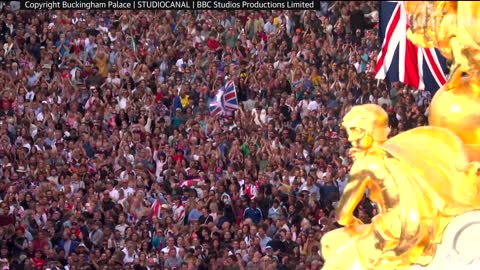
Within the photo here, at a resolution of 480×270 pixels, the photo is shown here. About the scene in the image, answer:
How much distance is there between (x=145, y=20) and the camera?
2333cm

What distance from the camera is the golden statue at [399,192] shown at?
359 cm

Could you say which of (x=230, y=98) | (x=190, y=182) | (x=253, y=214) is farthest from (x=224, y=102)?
(x=253, y=214)

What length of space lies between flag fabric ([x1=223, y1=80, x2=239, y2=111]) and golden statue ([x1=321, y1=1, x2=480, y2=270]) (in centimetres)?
1667

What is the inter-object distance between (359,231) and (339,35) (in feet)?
61.3

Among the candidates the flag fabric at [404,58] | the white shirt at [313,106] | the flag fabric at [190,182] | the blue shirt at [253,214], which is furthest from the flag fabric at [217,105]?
the flag fabric at [404,58]

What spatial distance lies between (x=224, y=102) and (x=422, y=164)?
55.6 ft

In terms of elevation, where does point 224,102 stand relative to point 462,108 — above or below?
below

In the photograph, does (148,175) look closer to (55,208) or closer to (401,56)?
(55,208)

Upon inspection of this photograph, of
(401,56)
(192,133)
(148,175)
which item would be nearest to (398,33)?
(401,56)

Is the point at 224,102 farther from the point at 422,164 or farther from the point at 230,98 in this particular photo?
the point at 422,164

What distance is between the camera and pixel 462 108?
11.9 feet

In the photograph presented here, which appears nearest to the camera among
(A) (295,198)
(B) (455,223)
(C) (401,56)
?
(B) (455,223)

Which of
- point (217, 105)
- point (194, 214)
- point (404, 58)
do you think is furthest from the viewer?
point (217, 105)

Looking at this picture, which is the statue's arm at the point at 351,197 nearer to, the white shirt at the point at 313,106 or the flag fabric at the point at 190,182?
the flag fabric at the point at 190,182
